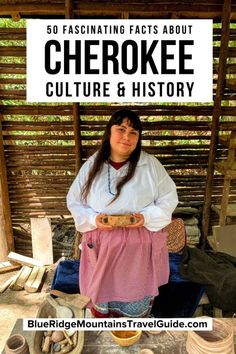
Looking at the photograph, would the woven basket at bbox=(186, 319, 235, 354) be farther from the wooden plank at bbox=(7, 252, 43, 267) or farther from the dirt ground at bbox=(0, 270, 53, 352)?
the wooden plank at bbox=(7, 252, 43, 267)

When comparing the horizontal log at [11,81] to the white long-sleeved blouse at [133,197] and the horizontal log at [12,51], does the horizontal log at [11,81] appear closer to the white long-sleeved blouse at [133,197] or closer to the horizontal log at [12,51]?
the horizontal log at [12,51]

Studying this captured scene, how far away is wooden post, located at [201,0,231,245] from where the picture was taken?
2.54 m

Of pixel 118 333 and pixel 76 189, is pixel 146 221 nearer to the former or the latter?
pixel 76 189

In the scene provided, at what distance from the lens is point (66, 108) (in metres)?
2.94

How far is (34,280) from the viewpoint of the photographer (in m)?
3.34

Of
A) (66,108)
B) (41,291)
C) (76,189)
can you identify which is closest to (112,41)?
(76,189)

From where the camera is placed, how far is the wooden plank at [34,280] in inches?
127

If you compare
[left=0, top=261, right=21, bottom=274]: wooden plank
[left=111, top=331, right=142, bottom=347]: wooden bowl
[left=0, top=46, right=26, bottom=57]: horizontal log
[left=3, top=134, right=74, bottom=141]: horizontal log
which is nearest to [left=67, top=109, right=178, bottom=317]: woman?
[left=111, top=331, right=142, bottom=347]: wooden bowl

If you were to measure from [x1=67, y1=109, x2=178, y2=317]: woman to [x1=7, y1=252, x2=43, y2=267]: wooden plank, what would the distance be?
1.51 metres

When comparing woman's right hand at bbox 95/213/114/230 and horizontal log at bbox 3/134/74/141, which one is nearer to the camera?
woman's right hand at bbox 95/213/114/230

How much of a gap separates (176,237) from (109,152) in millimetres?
1062

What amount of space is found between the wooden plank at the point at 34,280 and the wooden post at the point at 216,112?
151 cm

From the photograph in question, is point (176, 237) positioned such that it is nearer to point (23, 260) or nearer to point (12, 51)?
point (23, 260)

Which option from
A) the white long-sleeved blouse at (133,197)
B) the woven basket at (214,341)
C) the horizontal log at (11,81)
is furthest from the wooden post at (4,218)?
the woven basket at (214,341)
